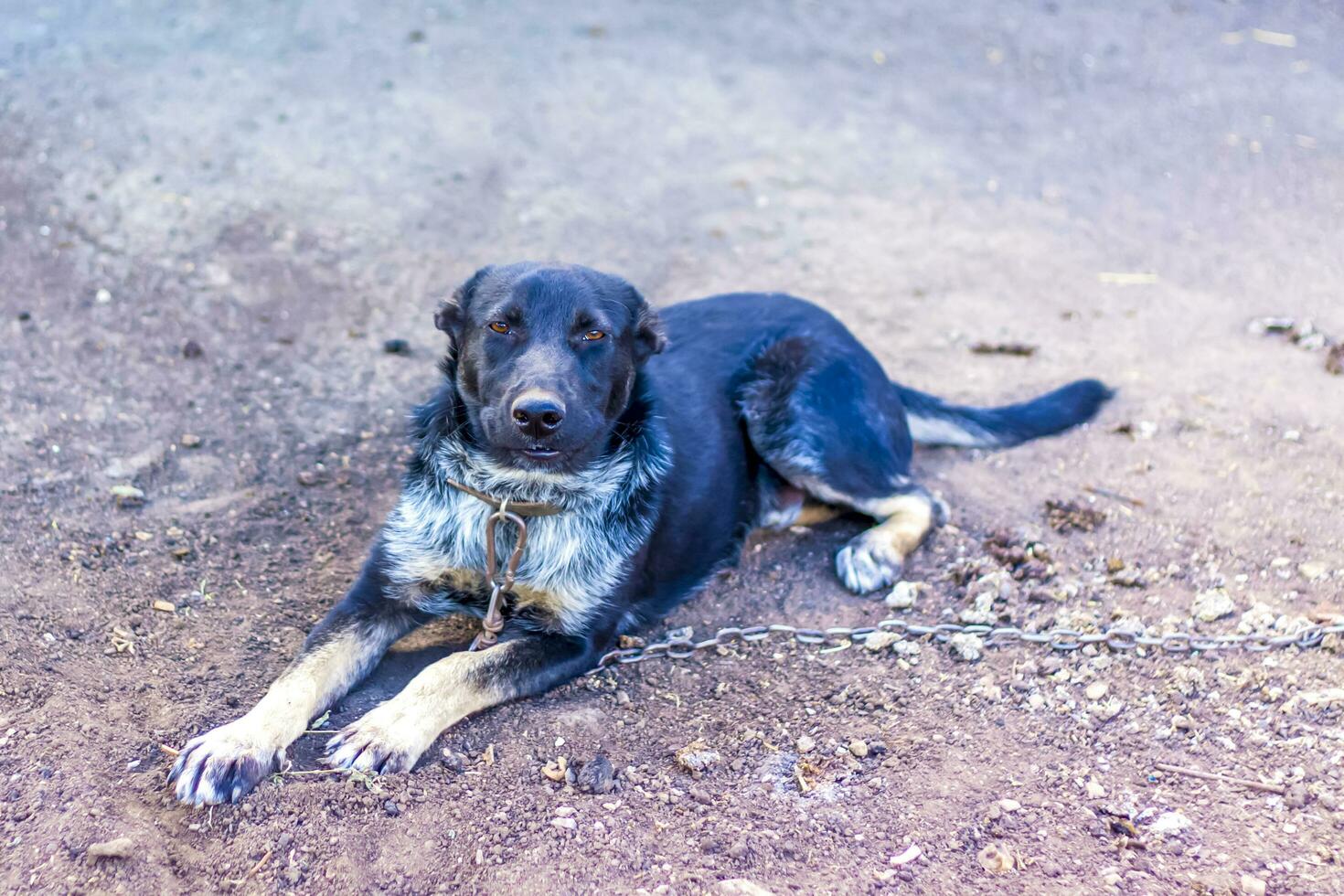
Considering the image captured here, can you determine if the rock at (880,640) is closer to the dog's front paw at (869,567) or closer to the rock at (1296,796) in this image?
the dog's front paw at (869,567)

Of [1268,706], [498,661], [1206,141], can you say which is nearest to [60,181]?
[498,661]

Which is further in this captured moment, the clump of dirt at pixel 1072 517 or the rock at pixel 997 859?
the clump of dirt at pixel 1072 517

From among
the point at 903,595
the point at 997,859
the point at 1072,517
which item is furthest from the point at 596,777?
the point at 1072,517

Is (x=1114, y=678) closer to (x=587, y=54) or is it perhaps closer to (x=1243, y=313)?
(x=1243, y=313)

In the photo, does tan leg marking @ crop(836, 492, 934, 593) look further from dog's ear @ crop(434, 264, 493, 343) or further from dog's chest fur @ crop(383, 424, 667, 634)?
dog's ear @ crop(434, 264, 493, 343)

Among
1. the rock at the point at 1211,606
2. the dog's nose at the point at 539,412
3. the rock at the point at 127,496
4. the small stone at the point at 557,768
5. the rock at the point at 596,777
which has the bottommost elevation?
the small stone at the point at 557,768

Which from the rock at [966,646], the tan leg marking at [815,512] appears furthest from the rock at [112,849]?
the tan leg marking at [815,512]

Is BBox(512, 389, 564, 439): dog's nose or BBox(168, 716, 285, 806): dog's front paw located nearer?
BBox(168, 716, 285, 806): dog's front paw

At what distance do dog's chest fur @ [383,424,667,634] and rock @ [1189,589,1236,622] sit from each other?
215 centimetres

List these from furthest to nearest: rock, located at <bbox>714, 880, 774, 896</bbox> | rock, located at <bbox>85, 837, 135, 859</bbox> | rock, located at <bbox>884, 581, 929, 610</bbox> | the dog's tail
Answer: the dog's tail < rock, located at <bbox>884, 581, 929, 610</bbox> < rock, located at <bbox>714, 880, 774, 896</bbox> < rock, located at <bbox>85, 837, 135, 859</bbox>

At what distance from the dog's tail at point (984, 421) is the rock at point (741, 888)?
2.88 metres

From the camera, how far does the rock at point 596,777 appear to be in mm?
3566

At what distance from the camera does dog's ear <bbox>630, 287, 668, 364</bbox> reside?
423 cm

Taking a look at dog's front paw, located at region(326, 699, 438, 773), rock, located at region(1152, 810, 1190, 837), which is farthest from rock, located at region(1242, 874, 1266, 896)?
dog's front paw, located at region(326, 699, 438, 773)
